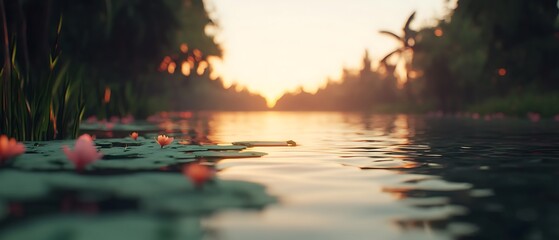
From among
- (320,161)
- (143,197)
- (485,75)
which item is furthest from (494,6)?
(143,197)

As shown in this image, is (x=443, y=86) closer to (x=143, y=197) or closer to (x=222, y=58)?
(x=222, y=58)

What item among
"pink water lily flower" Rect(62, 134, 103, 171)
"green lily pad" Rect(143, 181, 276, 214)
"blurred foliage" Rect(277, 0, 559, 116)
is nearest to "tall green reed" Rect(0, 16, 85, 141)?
"pink water lily flower" Rect(62, 134, 103, 171)

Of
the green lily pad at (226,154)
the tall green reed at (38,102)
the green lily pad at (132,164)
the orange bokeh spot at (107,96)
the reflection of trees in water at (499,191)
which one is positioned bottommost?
the reflection of trees in water at (499,191)

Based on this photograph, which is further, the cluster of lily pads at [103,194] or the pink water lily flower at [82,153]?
the pink water lily flower at [82,153]

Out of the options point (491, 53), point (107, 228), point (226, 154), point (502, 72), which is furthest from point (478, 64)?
point (107, 228)

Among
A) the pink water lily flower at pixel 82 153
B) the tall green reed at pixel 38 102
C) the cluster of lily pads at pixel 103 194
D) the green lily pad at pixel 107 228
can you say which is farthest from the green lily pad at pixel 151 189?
the tall green reed at pixel 38 102

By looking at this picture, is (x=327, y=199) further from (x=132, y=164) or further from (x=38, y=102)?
(x=38, y=102)

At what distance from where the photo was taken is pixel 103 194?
12.2ft

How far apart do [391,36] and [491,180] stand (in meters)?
48.0

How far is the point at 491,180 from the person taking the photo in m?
4.70

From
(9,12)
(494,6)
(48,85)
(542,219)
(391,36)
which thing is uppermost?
(391,36)

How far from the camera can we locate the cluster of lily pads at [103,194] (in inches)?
113

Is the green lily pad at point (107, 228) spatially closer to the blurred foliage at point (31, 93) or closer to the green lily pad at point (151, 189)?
the green lily pad at point (151, 189)

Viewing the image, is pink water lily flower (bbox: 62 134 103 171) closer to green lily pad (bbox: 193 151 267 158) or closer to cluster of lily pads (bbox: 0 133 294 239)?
cluster of lily pads (bbox: 0 133 294 239)
